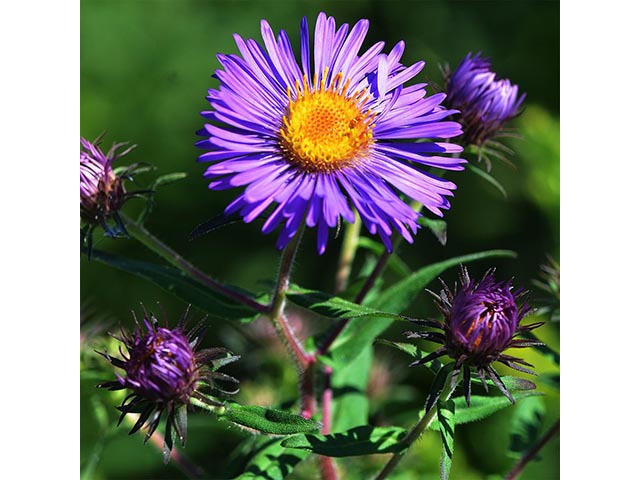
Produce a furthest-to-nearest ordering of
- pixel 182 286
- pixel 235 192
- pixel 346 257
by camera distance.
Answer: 1. pixel 235 192
2. pixel 346 257
3. pixel 182 286

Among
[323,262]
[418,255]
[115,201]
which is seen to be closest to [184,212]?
Result: [323,262]

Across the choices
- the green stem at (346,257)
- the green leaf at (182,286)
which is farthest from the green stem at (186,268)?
the green stem at (346,257)

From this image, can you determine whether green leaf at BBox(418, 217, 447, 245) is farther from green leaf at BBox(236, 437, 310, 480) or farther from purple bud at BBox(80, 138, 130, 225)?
purple bud at BBox(80, 138, 130, 225)

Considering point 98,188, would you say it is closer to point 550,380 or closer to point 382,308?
point 382,308

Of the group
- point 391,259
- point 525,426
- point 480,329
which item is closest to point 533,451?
point 525,426

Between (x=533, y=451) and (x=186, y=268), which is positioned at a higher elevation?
(x=186, y=268)
